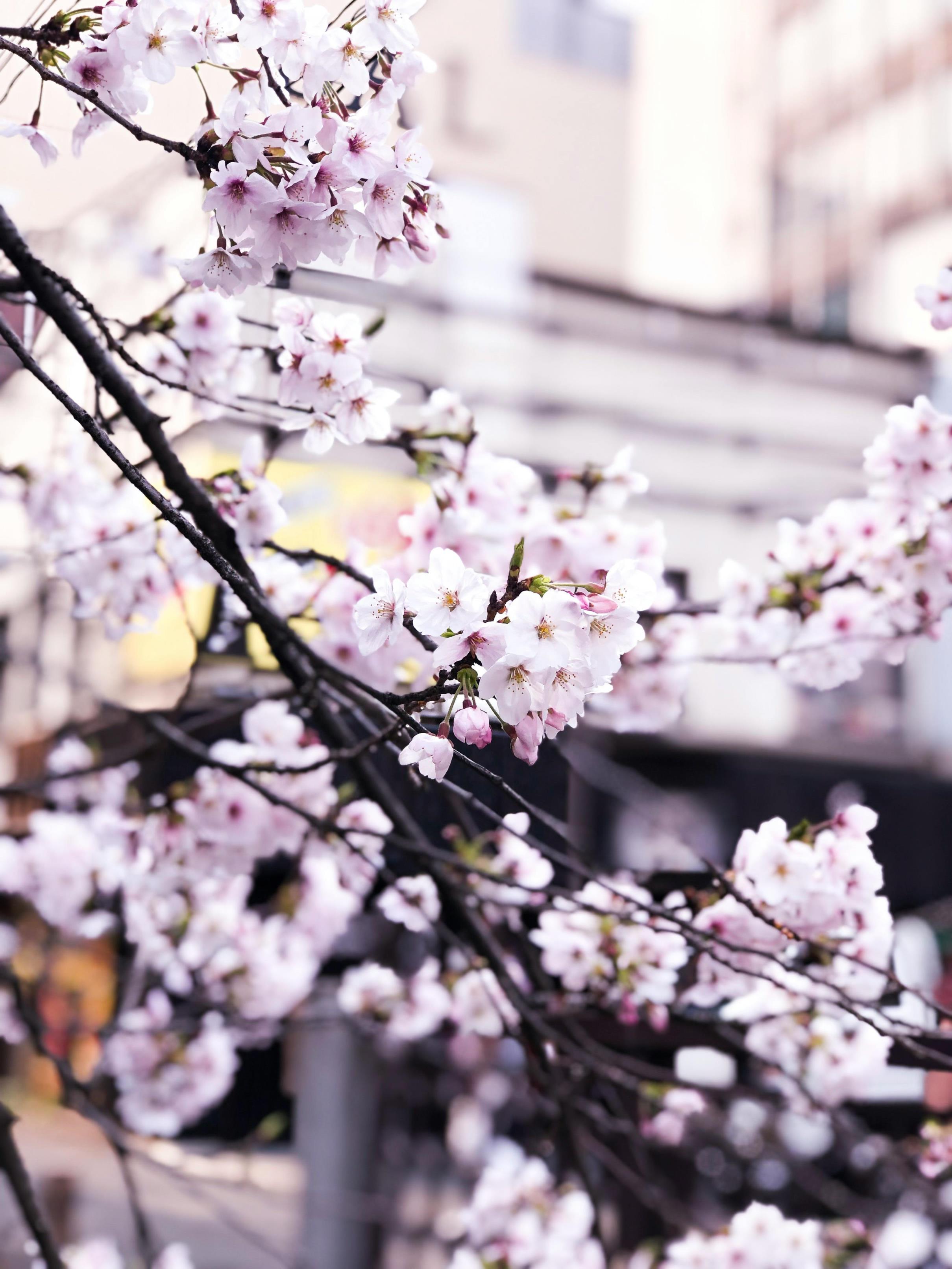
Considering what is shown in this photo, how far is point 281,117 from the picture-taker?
1.47 meters

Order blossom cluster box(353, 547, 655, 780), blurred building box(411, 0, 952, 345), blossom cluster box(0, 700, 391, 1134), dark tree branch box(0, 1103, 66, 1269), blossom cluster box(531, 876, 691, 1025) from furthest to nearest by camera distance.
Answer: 1. blurred building box(411, 0, 952, 345)
2. blossom cluster box(0, 700, 391, 1134)
3. blossom cluster box(531, 876, 691, 1025)
4. dark tree branch box(0, 1103, 66, 1269)
5. blossom cluster box(353, 547, 655, 780)

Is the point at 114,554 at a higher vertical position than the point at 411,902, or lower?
higher

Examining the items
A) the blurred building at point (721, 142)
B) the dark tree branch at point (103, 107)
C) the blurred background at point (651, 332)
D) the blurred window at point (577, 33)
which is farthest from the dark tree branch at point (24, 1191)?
the blurred window at point (577, 33)

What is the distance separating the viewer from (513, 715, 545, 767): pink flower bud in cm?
124

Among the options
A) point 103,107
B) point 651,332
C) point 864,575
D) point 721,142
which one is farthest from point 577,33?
point 103,107

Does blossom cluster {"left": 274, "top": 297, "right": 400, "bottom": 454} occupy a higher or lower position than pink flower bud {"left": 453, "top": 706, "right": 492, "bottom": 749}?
higher

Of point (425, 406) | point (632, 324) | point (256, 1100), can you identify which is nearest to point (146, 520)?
point (425, 406)

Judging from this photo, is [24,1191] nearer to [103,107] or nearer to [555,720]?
[555,720]

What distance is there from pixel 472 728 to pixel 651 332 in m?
11.6

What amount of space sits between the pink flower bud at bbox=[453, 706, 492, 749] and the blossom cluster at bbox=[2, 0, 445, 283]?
63 cm

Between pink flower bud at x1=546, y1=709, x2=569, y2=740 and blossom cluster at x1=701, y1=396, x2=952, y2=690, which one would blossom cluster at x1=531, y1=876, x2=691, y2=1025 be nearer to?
blossom cluster at x1=701, y1=396, x2=952, y2=690

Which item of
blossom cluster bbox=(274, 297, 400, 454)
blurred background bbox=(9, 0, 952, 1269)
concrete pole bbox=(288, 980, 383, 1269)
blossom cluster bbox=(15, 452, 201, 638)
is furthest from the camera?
concrete pole bbox=(288, 980, 383, 1269)

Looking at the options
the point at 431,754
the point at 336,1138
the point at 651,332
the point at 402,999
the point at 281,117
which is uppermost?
the point at 651,332

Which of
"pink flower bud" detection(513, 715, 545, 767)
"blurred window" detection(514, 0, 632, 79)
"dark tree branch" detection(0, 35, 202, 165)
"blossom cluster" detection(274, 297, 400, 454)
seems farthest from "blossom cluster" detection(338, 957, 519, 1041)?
"blurred window" detection(514, 0, 632, 79)
